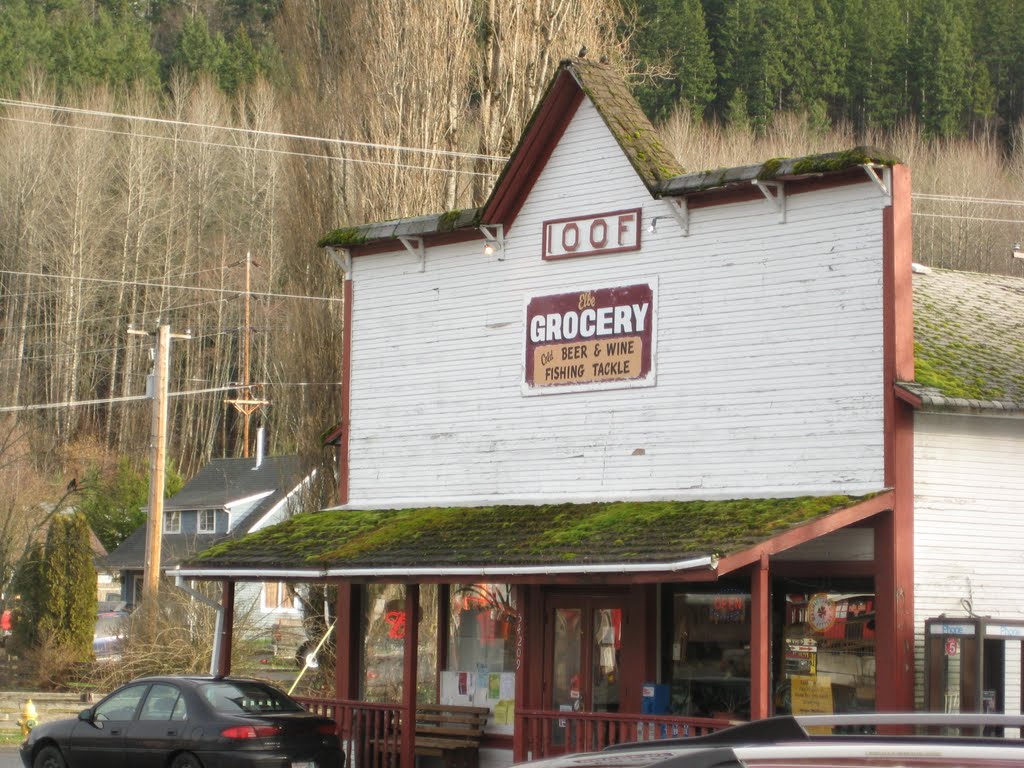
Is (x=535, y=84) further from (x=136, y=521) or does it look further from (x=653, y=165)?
(x=136, y=521)

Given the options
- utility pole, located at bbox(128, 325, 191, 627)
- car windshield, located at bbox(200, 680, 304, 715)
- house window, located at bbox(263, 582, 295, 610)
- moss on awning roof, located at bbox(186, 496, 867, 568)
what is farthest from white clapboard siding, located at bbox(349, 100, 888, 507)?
house window, located at bbox(263, 582, 295, 610)

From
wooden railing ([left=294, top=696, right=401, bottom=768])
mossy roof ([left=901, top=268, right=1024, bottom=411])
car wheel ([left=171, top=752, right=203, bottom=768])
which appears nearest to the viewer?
mossy roof ([left=901, top=268, right=1024, bottom=411])

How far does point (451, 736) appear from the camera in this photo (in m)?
18.8

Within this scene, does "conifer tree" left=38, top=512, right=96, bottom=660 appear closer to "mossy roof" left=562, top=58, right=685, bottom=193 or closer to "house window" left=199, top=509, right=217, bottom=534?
"house window" left=199, top=509, right=217, bottom=534

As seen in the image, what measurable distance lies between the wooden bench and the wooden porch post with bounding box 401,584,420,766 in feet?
2.00

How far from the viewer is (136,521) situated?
62.1 metres

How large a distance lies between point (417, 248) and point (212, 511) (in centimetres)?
3879

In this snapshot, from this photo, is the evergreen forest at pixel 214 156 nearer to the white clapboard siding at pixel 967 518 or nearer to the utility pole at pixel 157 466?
the utility pole at pixel 157 466

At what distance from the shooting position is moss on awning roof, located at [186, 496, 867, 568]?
1482 centimetres

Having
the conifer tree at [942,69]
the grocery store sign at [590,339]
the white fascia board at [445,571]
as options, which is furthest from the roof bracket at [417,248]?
the conifer tree at [942,69]

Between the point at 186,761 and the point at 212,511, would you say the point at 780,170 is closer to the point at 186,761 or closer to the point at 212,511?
the point at 186,761

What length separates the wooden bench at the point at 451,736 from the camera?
1836 centimetres

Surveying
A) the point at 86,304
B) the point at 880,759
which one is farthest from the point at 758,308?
the point at 86,304

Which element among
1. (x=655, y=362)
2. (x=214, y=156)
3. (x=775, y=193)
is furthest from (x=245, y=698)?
(x=214, y=156)
